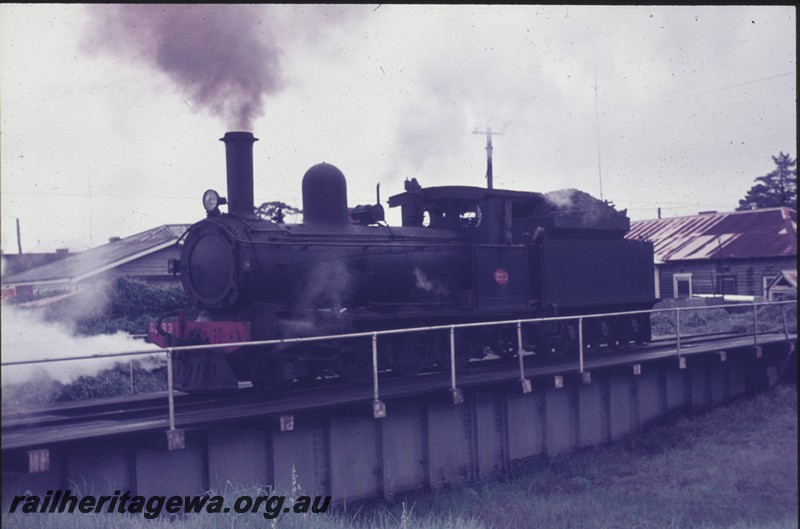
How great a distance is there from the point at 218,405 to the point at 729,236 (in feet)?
90.8

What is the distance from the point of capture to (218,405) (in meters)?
9.66

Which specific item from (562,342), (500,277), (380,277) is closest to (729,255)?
(562,342)

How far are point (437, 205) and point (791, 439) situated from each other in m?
7.52

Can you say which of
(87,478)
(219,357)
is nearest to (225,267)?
(219,357)

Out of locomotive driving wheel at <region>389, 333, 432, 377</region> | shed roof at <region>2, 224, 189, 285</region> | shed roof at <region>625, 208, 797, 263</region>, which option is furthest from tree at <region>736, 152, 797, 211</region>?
locomotive driving wheel at <region>389, 333, 432, 377</region>

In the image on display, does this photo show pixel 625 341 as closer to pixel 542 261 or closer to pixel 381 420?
pixel 542 261

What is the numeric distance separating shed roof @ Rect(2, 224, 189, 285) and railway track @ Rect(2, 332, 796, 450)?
44.3 ft

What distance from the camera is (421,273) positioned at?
41.7 feet

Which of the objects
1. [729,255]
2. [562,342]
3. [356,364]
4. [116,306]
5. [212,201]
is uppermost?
[212,201]

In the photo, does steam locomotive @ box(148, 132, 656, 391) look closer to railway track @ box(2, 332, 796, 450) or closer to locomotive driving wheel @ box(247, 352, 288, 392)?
locomotive driving wheel @ box(247, 352, 288, 392)

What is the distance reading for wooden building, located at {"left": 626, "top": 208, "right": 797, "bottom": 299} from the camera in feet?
96.3

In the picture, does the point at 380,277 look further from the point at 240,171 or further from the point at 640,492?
the point at 640,492

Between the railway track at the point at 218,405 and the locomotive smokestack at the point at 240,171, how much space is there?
2578mm

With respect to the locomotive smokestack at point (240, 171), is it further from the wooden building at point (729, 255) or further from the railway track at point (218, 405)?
the wooden building at point (729, 255)
